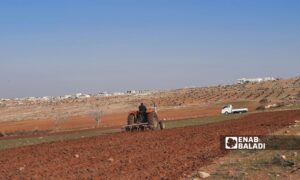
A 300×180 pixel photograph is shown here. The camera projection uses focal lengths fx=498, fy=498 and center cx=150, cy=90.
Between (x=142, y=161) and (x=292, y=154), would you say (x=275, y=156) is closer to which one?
(x=292, y=154)

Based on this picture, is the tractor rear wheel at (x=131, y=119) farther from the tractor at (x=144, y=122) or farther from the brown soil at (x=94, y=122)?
the brown soil at (x=94, y=122)

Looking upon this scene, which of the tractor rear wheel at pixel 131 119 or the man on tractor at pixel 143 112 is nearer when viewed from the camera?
the man on tractor at pixel 143 112

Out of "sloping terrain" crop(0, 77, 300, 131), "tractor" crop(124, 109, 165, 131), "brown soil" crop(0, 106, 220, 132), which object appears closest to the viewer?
"tractor" crop(124, 109, 165, 131)

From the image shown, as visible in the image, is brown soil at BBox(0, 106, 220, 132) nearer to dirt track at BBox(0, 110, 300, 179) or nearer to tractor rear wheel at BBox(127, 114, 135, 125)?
tractor rear wheel at BBox(127, 114, 135, 125)

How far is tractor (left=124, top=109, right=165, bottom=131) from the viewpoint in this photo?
109 feet

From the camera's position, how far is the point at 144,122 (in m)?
34.2

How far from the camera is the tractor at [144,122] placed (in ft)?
109

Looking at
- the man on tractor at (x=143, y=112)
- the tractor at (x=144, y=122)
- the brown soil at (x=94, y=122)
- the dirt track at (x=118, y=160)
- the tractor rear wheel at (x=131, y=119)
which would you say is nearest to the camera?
the dirt track at (x=118, y=160)

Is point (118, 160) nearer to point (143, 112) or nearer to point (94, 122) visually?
point (143, 112)

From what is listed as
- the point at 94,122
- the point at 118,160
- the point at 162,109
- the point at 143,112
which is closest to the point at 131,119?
the point at 143,112

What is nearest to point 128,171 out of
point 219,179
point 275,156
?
point 219,179

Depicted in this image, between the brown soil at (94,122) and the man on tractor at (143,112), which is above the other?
the man on tractor at (143,112)

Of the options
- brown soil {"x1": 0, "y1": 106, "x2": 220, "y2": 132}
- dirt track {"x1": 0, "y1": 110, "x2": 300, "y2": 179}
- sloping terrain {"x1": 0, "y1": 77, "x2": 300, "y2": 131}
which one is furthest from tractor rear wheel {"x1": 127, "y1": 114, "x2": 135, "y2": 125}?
sloping terrain {"x1": 0, "y1": 77, "x2": 300, "y2": 131}

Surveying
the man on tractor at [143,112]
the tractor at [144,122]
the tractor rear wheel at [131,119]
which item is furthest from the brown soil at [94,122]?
the man on tractor at [143,112]
